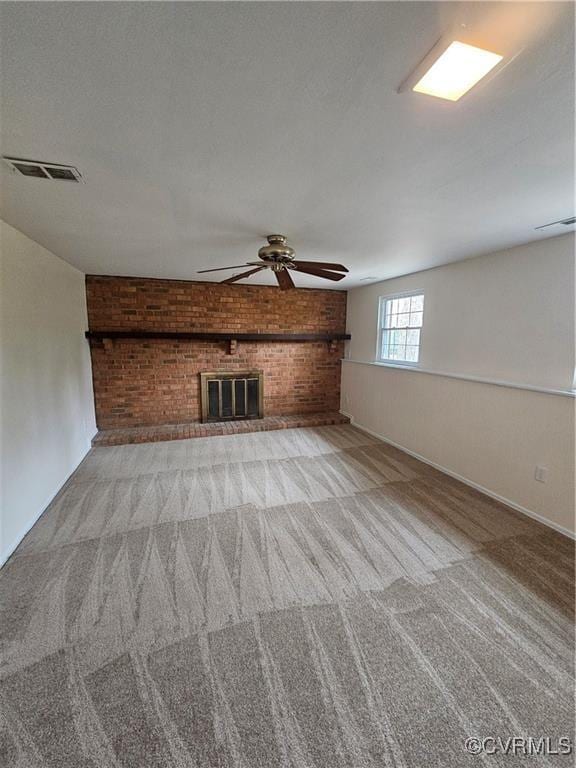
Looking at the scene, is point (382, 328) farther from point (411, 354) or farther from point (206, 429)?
Result: point (206, 429)

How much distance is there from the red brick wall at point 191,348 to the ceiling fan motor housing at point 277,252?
2421mm

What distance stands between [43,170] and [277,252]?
4.83 ft

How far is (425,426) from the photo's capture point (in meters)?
3.73

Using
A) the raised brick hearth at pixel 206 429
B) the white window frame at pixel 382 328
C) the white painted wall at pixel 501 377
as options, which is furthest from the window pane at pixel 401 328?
the raised brick hearth at pixel 206 429

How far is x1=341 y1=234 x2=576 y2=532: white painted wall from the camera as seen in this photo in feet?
7.97

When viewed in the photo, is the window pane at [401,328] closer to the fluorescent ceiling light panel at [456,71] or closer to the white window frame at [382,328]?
the white window frame at [382,328]

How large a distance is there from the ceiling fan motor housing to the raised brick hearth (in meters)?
2.86

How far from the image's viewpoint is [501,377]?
9.55 ft

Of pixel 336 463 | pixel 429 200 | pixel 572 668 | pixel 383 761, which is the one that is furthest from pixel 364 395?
pixel 383 761

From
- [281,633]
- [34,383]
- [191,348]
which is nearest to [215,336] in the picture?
[191,348]

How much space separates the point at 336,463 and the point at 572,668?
238 cm

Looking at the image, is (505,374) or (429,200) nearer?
(429,200)

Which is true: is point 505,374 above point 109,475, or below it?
above

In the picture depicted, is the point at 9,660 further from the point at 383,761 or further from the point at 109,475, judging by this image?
the point at 109,475
